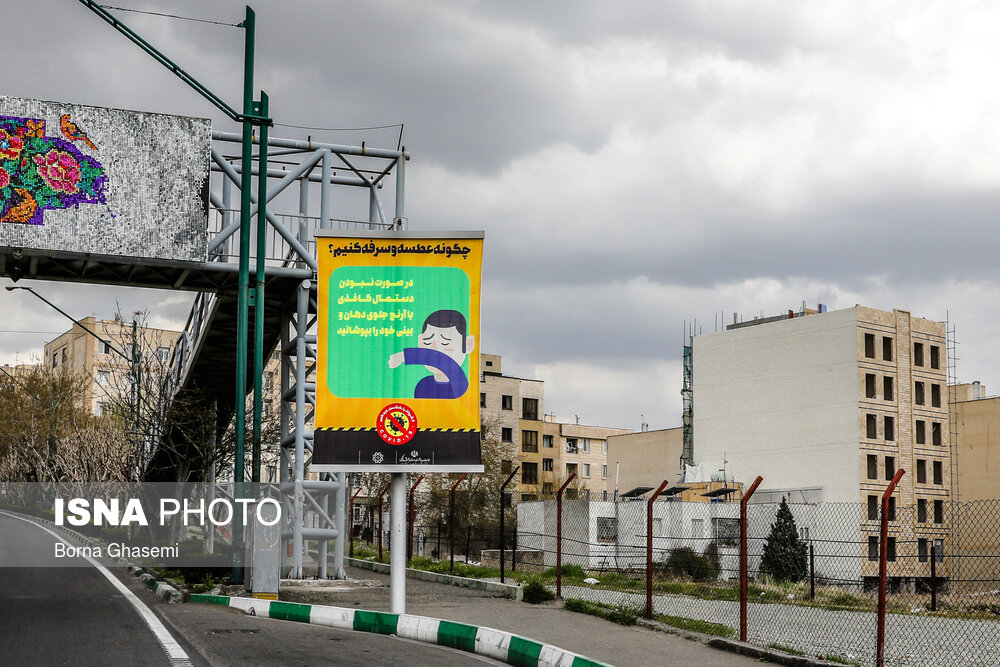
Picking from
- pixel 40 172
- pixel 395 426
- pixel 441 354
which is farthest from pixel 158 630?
pixel 40 172

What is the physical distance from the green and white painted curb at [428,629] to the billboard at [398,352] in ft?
6.42

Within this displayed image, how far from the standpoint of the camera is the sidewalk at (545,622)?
12.6 metres

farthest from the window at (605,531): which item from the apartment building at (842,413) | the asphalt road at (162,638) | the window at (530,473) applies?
the asphalt road at (162,638)

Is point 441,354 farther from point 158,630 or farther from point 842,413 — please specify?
point 842,413

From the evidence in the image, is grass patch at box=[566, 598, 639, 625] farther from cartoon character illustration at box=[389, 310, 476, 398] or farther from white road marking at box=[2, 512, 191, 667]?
white road marking at box=[2, 512, 191, 667]

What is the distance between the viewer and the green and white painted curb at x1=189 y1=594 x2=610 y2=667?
1160 centimetres

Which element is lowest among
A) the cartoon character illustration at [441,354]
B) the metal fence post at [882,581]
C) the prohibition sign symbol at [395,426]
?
the metal fence post at [882,581]

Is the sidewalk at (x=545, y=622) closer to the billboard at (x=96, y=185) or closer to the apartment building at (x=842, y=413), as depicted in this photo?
the billboard at (x=96, y=185)

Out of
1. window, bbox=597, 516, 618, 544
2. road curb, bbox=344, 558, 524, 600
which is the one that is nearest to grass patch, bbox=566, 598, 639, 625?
road curb, bbox=344, 558, 524, 600

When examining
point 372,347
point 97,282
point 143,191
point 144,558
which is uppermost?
point 143,191

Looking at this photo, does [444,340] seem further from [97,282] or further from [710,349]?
[710,349]

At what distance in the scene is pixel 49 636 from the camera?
12.7m

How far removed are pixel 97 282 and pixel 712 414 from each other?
235ft

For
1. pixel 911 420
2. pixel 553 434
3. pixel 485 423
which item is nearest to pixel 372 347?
pixel 485 423
